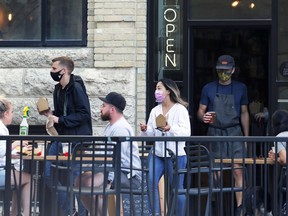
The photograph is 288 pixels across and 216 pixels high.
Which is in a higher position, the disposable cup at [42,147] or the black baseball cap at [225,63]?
the black baseball cap at [225,63]

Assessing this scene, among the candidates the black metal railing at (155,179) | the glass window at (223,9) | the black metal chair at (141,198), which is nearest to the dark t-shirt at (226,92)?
the glass window at (223,9)

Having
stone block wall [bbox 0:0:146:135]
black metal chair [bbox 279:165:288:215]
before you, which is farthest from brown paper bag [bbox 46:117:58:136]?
black metal chair [bbox 279:165:288:215]

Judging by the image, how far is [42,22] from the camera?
1255 cm

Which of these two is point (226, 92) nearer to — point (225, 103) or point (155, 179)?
point (225, 103)

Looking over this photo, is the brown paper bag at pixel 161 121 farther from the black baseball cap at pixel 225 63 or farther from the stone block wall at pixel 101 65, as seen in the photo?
the stone block wall at pixel 101 65

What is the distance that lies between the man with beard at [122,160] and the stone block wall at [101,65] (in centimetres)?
212

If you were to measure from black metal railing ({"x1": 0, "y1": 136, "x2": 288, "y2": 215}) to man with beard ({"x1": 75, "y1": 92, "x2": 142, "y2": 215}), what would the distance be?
0.09 ft

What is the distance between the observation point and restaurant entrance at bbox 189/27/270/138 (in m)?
12.8

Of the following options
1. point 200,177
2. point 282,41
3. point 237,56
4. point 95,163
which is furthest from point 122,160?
point 237,56

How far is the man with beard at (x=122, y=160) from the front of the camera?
329 inches

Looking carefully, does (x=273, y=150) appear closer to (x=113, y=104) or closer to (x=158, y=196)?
(x=158, y=196)

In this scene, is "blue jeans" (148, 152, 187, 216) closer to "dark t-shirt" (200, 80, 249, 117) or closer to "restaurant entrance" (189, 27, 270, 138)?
"dark t-shirt" (200, 80, 249, 117)

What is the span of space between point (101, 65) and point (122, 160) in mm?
3404

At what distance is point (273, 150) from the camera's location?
871 cm
